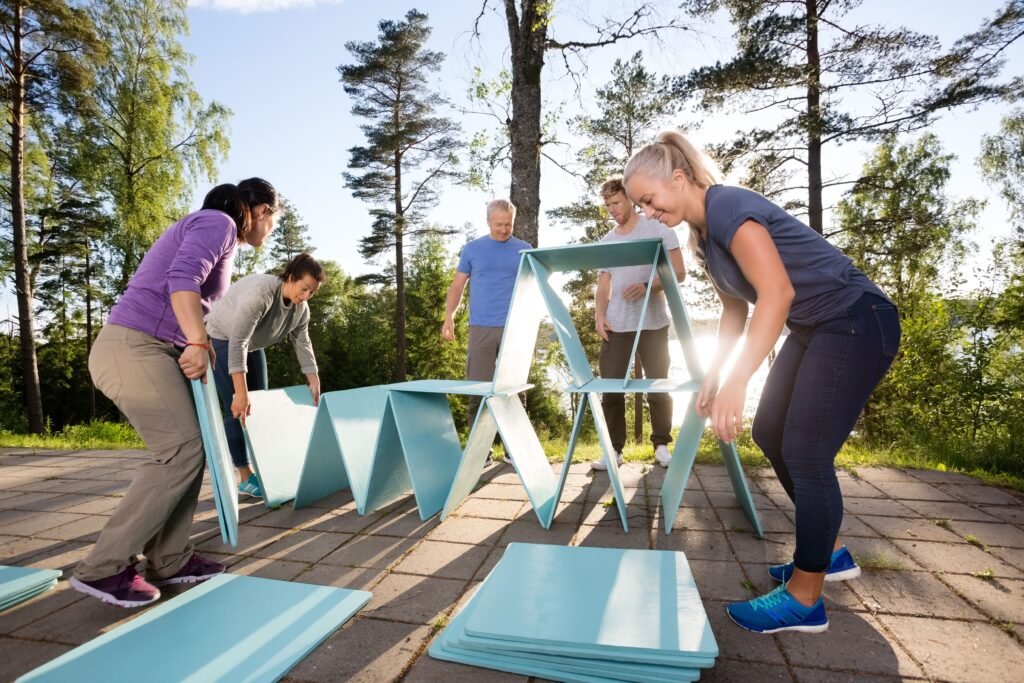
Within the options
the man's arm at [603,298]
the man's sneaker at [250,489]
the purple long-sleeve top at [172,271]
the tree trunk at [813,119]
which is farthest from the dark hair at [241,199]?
the tree trunk at [813,119]

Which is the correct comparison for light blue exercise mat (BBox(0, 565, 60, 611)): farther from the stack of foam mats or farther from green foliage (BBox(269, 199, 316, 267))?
green foliage (BBox(269, 199, 316, 267))

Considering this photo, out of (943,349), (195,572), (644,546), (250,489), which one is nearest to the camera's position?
(195,572)

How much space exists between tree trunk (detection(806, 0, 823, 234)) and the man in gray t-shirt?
7767 mm

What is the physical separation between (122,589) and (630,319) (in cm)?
334

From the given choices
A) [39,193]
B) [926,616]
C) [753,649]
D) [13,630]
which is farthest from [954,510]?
[39,193]

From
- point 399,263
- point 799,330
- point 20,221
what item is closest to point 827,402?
point 799,330

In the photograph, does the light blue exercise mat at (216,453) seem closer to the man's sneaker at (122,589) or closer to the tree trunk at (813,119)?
the man's sneaker at (122,589)

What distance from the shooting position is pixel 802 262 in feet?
6.02

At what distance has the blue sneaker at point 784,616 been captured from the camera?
1.88 meters

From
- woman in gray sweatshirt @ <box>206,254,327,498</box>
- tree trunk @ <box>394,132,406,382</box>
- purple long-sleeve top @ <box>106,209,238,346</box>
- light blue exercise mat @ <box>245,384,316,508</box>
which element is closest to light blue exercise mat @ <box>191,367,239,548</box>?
purple long-sleeve top @ <box>106,209,238,346</box>

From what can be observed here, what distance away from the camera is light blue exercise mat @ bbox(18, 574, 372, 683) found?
1655mm

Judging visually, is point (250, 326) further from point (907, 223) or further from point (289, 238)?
point (289, 238)

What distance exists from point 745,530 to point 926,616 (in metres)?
0.94

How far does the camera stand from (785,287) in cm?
162
